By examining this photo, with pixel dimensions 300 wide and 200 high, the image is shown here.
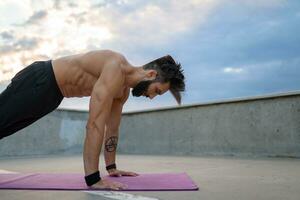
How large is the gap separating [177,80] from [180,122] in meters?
3.79

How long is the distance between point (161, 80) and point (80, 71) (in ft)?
1.73

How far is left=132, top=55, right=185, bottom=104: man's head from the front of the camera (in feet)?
7.26

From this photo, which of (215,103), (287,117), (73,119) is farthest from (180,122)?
(73,119)

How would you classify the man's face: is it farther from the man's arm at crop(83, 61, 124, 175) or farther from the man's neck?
the man's arm at crop(83, 61, 124, 175)

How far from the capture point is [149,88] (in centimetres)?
221

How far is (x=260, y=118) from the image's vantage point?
4.85 meters

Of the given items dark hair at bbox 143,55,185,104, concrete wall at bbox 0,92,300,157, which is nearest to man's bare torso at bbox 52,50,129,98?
dark hair at bbox 143,55,185,104

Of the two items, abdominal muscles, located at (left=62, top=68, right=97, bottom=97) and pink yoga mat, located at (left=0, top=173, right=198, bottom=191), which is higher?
abdominal muscles, located at (left=62, top=68, right=97, bottom=97)

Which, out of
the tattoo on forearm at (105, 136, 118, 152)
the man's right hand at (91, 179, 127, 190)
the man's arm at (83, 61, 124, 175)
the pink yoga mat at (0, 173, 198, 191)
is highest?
the man's arm at (83, 61, 124, 175)

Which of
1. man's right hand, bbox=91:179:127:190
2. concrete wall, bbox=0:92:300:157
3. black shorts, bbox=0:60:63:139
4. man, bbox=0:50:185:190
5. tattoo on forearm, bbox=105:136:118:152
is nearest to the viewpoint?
man's right hand, bbox=91:179:127:190

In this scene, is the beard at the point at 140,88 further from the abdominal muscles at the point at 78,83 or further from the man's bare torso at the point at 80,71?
the abdominal muscles at the point at 78,83

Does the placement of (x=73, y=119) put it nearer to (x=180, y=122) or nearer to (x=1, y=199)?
(x=180, y=122)

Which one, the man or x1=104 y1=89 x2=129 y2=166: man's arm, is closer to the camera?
the man

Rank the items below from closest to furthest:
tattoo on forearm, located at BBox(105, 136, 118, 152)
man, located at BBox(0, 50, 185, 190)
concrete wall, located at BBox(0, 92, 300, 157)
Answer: man, located at BBox(0, 50, 185, 190) → tattoo on forearm, located at BBox(105, 136, 118, 152) → concrete wall, located at BBox(0, 92, 300, 157)
